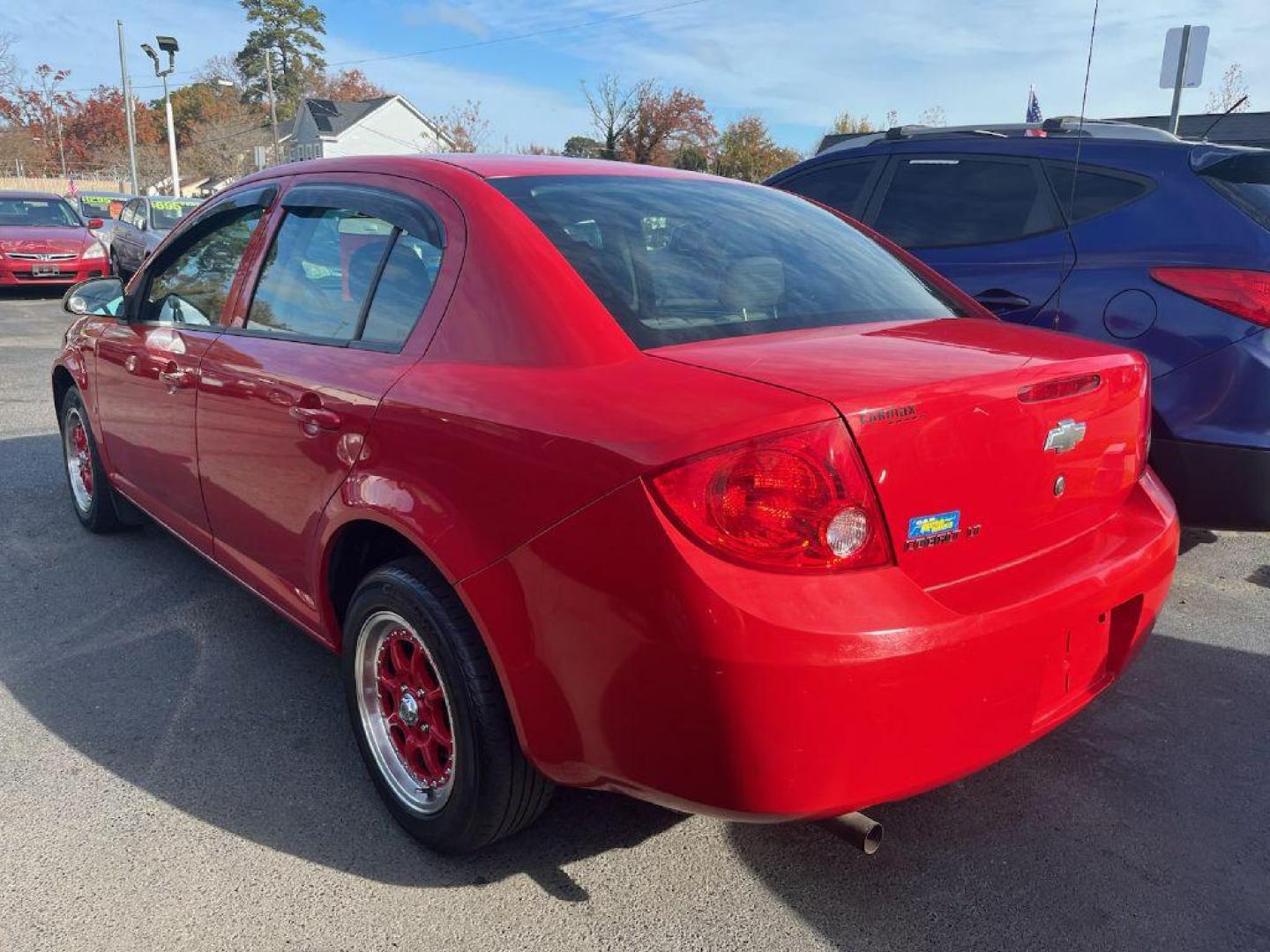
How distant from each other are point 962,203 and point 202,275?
3.29 m

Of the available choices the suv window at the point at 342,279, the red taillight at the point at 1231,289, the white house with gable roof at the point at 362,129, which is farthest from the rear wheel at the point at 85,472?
the white house with gable roof at the point at 362,129

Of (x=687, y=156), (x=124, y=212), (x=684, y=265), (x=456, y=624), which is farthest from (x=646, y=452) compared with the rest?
(x=687, y=156)

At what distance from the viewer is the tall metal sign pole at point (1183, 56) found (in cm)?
388

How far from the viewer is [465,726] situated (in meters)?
2.19

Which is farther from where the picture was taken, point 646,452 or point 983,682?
point 983,682

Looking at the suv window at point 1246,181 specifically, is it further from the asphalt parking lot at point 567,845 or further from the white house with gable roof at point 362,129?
the white house with gable roof at point 362,129

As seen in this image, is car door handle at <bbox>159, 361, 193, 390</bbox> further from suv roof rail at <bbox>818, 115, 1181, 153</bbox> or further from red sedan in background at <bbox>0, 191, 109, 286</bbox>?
red sedan in background at <bbox>0, 191, 109, 286</bbox>

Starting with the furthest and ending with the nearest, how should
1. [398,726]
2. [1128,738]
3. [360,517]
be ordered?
[1128,738] < [398,726] < [360,517]

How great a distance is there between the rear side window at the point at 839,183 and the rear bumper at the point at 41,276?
13.1 meters

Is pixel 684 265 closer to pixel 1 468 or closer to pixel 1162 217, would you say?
pixel 1162 217

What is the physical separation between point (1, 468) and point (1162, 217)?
616 centimetres

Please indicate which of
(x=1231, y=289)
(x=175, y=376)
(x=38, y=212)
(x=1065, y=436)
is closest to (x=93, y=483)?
(x=175, y=376)

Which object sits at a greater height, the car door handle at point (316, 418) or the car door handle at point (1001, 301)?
the car door handle at point (1001, 301)

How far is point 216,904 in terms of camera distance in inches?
90.0
